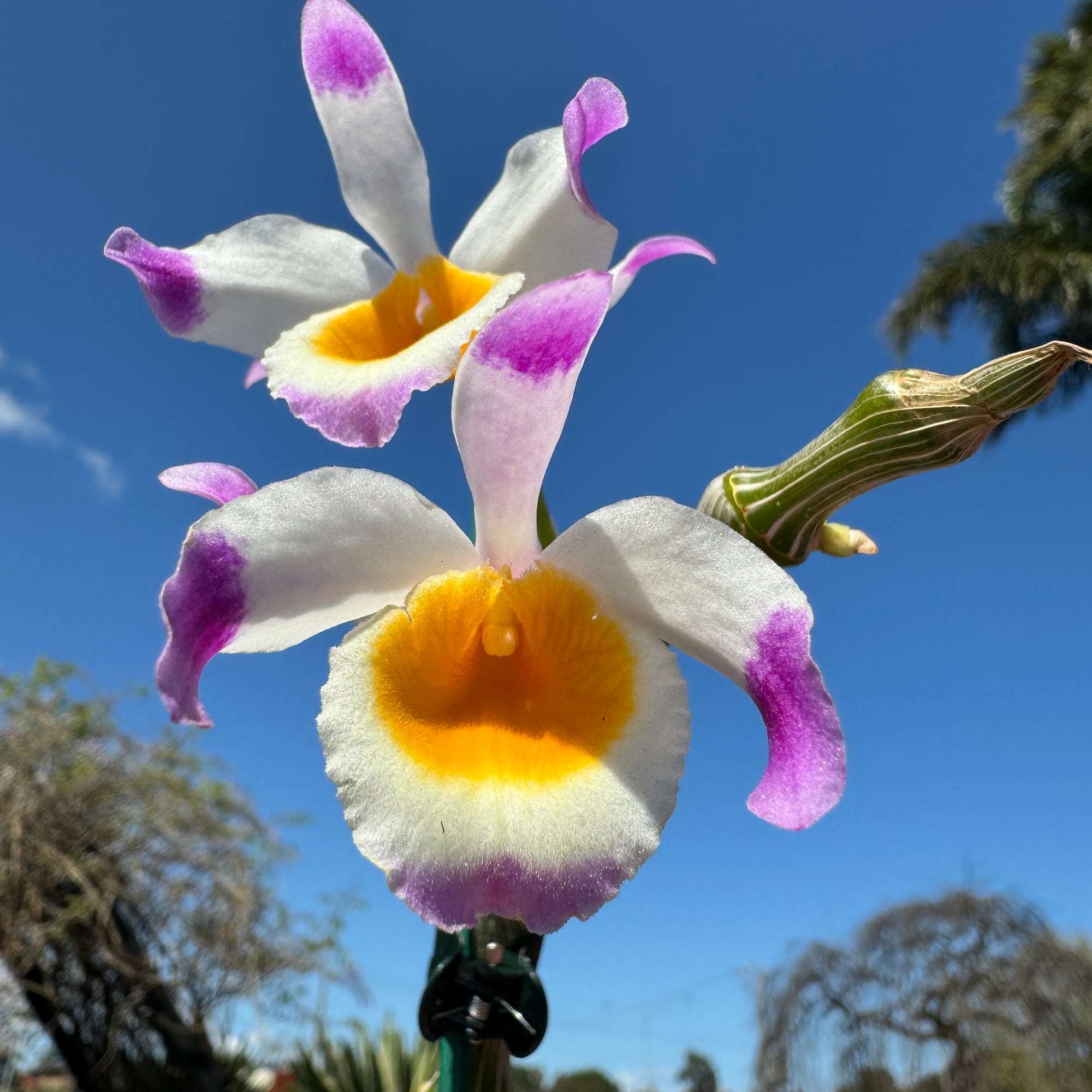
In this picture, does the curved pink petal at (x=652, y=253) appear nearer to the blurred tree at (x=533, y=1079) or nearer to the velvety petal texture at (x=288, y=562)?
the velvety petal texture at (x=288, y=562)

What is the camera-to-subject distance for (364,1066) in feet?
9.02

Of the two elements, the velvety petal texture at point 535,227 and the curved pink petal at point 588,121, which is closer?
the curved pink petal at point 588,121

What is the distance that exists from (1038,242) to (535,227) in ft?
34.8

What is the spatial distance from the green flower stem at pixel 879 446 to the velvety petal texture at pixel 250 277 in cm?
34

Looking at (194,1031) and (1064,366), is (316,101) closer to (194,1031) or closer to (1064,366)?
(1064,366)

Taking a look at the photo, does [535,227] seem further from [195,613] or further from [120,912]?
[120,912]

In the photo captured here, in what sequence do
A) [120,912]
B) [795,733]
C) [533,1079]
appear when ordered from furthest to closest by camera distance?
[533,1079], [120,912], [795,733]

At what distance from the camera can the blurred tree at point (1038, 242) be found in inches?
338

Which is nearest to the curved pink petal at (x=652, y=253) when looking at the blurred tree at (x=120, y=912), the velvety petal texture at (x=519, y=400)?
the velvety petal texture at (x=519, y=400)

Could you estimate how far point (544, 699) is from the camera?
488 millimetres

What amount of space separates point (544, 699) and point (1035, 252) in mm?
10573

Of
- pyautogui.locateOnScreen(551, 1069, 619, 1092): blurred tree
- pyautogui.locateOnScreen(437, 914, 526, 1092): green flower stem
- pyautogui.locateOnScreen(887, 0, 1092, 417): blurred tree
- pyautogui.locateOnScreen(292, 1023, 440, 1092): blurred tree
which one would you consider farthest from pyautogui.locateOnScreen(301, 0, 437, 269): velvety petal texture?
pyautogui.locateOnScreen(887, 0, 1092, 417): blurred tree

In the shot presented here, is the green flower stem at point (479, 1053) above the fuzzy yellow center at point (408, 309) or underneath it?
underneath

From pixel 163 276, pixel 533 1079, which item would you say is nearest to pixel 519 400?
pixel 163 276
